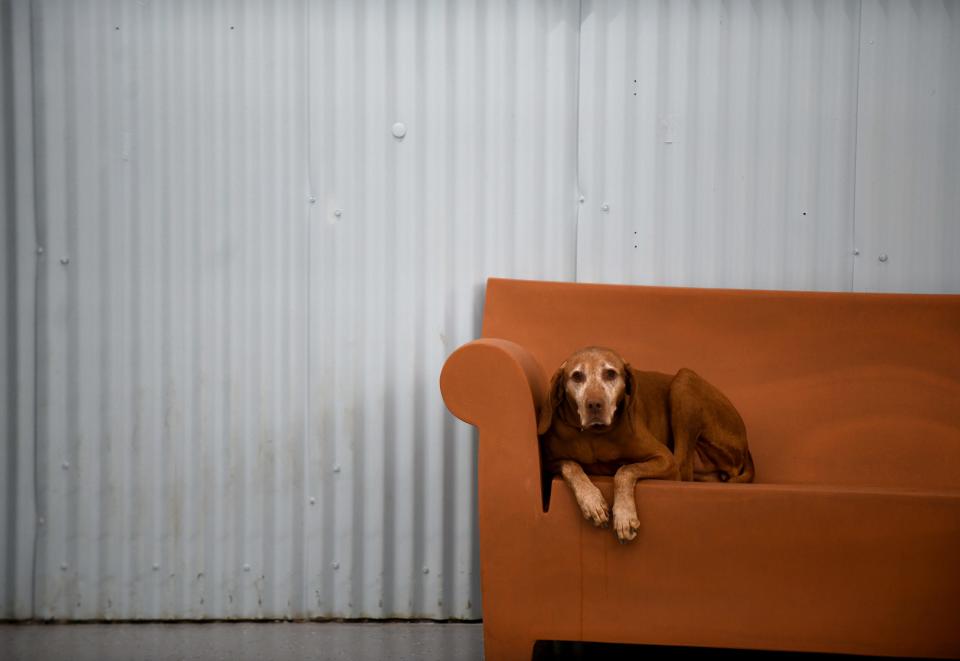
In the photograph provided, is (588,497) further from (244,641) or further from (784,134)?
(784,134)

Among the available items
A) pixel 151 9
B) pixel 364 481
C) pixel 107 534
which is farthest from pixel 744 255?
pixel 107 534

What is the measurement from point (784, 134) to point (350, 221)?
1.83 metres

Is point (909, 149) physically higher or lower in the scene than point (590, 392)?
higher

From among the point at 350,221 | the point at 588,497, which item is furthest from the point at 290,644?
the point at 350,221

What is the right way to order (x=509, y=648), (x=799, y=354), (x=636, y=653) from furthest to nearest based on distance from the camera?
1. (x=799, y=354)
2. (x=636, y=653)
3. (x=509, y=648)

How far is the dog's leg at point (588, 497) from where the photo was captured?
2100 millimetres

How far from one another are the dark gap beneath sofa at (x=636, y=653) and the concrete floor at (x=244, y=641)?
256 mm

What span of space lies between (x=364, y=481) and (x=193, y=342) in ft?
2.96

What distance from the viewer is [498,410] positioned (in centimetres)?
219

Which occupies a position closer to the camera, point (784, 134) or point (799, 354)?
point (799, 354)

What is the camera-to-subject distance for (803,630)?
2.12m

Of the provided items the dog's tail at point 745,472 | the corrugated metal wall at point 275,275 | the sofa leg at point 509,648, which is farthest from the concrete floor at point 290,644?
the dog's tail at point 745,472

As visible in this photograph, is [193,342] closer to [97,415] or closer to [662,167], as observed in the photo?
[97,415]

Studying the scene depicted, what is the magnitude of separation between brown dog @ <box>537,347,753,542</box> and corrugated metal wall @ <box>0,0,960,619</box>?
79cm
